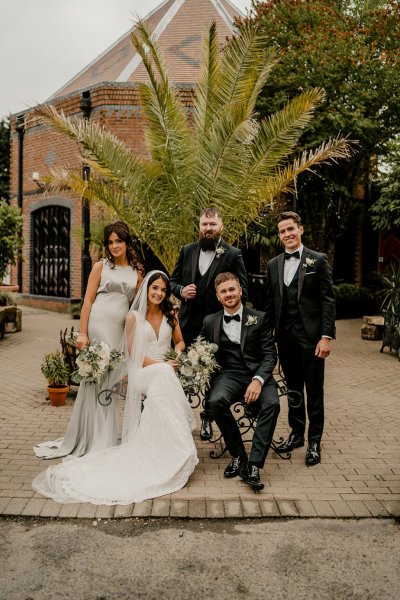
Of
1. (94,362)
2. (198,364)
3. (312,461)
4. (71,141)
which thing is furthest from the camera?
(71,141)

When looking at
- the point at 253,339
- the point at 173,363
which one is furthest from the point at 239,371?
the point at 173,363

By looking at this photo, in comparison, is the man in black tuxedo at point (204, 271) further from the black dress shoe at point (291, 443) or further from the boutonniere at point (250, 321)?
the black dress shoe at point (291, 443)

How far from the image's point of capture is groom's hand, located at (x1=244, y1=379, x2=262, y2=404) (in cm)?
464

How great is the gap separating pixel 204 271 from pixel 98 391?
150 centimetres

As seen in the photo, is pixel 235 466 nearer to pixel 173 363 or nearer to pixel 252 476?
pixel 252 476

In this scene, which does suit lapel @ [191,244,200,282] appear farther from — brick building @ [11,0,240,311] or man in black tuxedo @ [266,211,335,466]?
brick building @ [11,0,240,311]

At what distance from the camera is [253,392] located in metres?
4.66

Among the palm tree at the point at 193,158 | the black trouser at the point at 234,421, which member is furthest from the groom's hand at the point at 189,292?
the palm tree at the point at 193,158

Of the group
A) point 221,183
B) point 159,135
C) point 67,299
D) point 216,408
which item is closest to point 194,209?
point 221,183

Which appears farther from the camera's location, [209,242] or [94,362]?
[209,242]

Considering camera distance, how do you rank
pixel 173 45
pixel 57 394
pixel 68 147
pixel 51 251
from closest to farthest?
pixel 57 394
pixel 68 147
pixel 51 251
pixel 173 45

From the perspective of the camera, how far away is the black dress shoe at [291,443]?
17.2ft

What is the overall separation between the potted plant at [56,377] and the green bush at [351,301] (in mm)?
11565

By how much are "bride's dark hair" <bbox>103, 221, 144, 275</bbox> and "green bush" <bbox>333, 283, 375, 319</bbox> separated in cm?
1245
